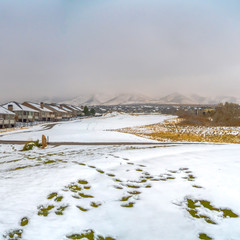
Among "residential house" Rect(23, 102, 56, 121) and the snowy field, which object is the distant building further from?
the snowy field

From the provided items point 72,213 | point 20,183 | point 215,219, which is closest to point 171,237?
point 215,219

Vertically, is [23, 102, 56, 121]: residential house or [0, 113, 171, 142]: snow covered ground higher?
[23, 102, 56, 121]: residential house

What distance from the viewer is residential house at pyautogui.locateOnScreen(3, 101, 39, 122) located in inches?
2375

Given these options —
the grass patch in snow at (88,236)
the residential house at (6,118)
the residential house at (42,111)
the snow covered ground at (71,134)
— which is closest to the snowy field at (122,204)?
the grass patch in snow at (88,236)

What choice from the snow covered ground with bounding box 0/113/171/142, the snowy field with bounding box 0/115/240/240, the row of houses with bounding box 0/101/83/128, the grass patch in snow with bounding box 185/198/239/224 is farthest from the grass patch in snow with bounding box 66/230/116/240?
the row of houses with bounding box 0/101/83/128

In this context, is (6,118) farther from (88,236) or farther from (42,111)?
(88,236)

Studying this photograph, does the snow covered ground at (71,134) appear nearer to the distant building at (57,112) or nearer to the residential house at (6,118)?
the residential house at (6,118)

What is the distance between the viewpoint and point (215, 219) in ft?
14.6

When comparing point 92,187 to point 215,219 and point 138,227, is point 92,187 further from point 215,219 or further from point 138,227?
point 215,219

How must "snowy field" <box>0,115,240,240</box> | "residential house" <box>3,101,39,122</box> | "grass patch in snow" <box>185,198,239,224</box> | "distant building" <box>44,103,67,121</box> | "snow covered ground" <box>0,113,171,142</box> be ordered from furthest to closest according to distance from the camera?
"distant building" <box>44,103,67,121</box> < "residential house" <box>3,101,39,122</box> < "snow covered ground" <box>0,113,171,142</box> < "grass patch in snow" <box>185,198,239,224</box> < "snowy field" <box>0,115,240,240</box>

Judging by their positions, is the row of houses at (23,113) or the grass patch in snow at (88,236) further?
the row of houses at (23,113)

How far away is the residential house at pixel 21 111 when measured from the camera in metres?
60.3

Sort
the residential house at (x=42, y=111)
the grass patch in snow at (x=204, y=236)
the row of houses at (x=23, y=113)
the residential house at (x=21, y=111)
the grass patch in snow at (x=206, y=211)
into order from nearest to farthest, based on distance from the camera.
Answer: the grass patch in snow at (x=204, y=236) < the grass patch in snow at (x=206, y=211) < the row of houses at (x=23, y=113) < the residential house at (x=21, y=111) < the residential house at (x=42, y=111)

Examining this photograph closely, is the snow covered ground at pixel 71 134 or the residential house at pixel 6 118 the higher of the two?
the residential house at pixel 6 118
